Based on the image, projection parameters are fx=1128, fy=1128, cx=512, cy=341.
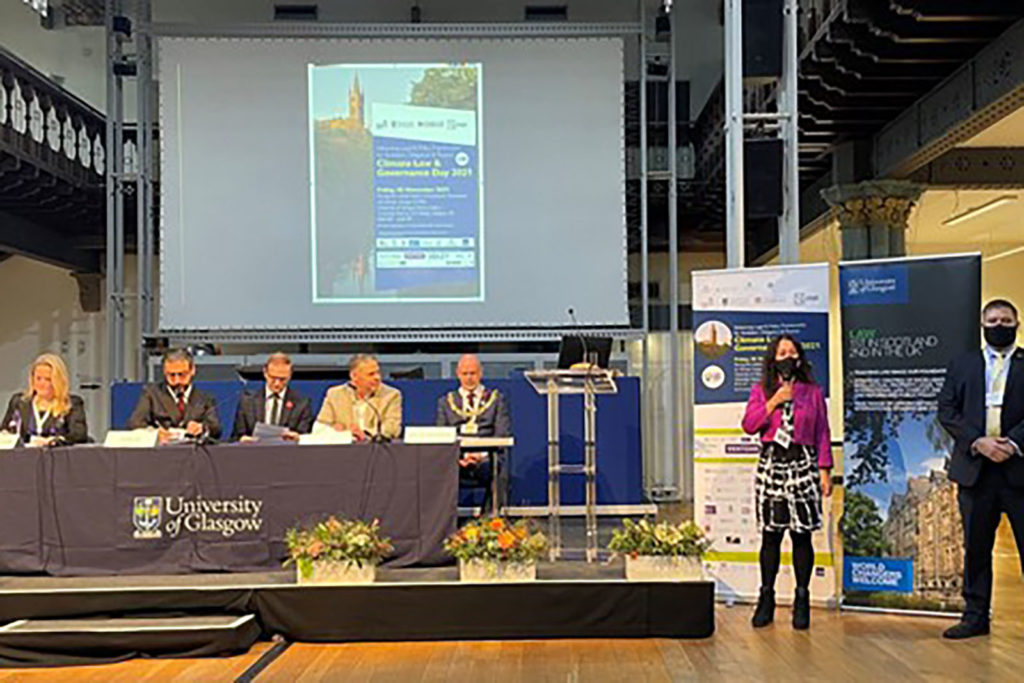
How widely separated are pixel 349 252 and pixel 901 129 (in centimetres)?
537

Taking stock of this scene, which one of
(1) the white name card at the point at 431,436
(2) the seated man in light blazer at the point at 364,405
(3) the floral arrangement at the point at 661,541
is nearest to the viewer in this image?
(3) the floral arrangement at the point at 661,541

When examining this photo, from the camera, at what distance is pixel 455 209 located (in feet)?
34.4

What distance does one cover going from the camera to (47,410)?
5.96m

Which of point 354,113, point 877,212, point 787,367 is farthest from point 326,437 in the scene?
point 877,212

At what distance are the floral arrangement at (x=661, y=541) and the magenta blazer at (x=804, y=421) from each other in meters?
0.61

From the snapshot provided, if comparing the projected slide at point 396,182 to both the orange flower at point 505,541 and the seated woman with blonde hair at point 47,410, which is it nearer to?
the seated woman with blonde hair at point 47,410

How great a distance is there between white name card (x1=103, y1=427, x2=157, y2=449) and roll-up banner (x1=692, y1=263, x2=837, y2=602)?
9.38ft

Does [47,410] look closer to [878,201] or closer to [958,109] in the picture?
[958,109]

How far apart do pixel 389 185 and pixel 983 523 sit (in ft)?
21.9

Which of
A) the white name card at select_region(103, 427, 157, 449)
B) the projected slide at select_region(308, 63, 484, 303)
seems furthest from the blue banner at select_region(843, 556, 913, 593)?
the projected slide at select_region(308, 63, 484, 303)

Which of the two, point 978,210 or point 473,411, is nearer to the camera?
point 473,411

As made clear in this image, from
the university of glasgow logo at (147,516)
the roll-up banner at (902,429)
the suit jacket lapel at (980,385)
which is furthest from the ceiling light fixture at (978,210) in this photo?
the university of glasgow logo at (147,516)

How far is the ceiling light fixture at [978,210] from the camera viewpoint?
1345 centimetres

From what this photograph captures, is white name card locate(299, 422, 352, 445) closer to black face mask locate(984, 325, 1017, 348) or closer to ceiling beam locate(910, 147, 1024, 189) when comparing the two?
black face mask locate(984, 325, 1017, 348)
